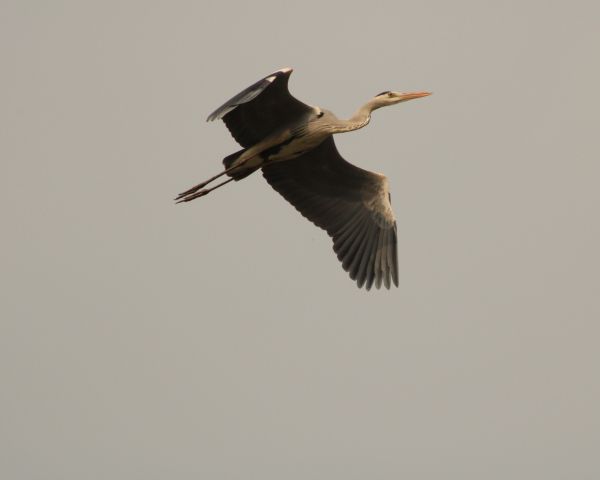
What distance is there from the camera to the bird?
1544 centimetres

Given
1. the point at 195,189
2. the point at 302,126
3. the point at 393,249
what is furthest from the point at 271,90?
the point at 393,249

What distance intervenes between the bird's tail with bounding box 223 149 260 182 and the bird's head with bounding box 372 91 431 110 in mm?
1860

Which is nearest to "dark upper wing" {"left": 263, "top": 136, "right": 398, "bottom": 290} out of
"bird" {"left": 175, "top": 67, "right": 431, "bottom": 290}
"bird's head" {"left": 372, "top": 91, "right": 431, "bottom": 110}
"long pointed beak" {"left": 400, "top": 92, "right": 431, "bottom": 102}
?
"bird" {"left": 175, "top": 67, "right": 431, "bottom": 290}

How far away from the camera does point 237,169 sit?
15492 mm

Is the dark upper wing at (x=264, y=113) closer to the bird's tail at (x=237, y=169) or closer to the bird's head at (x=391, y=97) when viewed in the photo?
the bird's tail at (x=237, y=169)

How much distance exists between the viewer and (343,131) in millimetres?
15336

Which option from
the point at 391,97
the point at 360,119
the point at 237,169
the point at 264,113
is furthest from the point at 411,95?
the point at 237,169

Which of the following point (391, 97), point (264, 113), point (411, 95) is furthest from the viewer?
point (411, 95)

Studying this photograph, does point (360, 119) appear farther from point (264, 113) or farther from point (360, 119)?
point (264, 113)

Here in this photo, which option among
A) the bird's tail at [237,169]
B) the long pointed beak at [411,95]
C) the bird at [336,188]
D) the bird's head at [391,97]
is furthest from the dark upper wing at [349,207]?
the long pointed beak at [411,95]

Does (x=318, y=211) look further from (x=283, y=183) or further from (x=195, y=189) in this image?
(x=195, y=189)

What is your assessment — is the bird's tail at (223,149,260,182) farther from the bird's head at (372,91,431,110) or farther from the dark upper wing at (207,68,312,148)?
the bird's head at (372,91,431,110)

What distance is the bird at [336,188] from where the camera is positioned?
15438 millimetres

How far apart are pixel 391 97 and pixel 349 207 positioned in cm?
159
